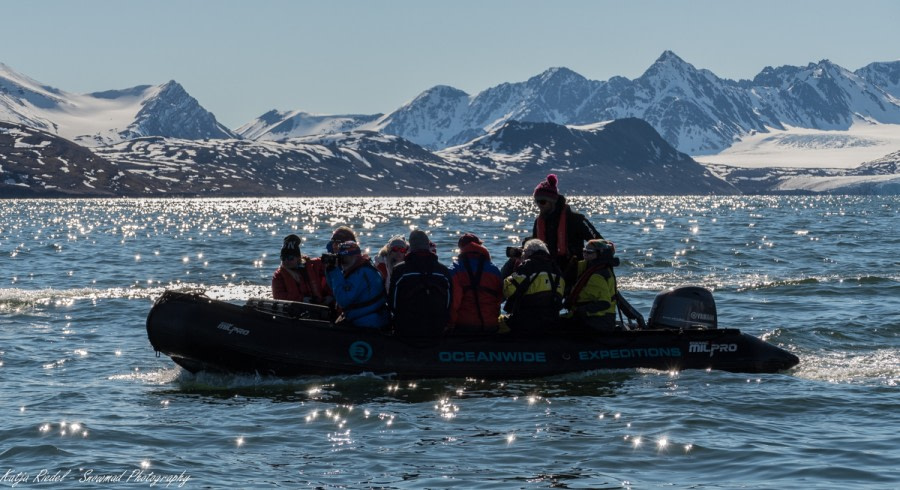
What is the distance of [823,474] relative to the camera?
9.97 m

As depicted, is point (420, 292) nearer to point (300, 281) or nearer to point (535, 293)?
point (535, 293)

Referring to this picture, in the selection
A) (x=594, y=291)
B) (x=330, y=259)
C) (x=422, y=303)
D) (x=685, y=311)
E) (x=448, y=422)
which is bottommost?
(x=448, y=422)

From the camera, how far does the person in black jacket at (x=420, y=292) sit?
47.7ft

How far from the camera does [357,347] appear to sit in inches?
589

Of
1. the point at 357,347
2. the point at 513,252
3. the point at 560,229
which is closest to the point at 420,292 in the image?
the point at 357,347

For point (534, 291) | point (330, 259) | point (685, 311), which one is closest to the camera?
point (330, 259)

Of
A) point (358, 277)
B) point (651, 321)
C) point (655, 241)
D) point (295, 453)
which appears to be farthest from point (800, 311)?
point (655, 241)

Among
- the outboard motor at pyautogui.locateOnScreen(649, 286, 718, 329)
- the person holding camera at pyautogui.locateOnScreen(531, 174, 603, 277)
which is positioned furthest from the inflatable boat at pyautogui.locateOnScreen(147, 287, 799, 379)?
the person holding camera at pyautogui.locateOnScreen(531, 174, 603, 277)

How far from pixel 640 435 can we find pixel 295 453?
3.87 meters

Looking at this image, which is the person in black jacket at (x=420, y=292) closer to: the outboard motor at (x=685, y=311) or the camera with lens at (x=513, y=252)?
the camera with lens at (x=513, y=252)

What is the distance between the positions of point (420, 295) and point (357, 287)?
37.9 inches

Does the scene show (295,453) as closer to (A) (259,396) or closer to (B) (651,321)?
(A) (259,396)

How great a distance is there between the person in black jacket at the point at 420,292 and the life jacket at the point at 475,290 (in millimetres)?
210

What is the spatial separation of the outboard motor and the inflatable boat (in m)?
0.63
